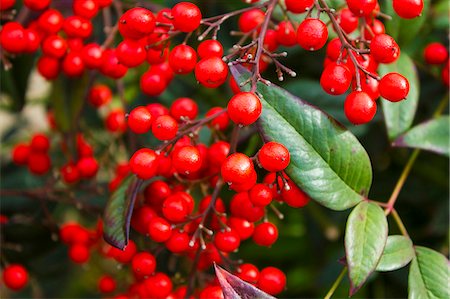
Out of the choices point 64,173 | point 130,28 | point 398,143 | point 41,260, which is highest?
point 130,28

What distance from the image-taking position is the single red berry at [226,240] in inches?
47.2

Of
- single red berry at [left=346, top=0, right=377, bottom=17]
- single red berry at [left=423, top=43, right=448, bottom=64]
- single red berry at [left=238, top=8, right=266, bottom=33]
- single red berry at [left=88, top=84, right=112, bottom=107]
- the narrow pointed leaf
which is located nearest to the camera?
the narrow pointed leaf

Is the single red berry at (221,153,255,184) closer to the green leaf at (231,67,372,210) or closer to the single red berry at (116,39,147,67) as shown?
the green leaf at (231,67,372,210)

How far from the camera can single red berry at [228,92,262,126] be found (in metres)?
1.04

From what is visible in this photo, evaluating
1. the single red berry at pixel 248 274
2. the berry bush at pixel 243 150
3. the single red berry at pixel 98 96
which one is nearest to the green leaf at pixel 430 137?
the berry bush at pixel 243 150

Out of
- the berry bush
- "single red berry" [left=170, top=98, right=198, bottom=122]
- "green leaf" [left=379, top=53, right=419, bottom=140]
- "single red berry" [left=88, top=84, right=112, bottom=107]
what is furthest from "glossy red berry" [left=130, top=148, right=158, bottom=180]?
"single red berry" [left=88, top=84, right=112, bottom=107]

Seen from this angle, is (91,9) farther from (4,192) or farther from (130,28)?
(4,192)

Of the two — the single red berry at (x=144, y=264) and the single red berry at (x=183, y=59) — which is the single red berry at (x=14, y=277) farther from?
the single red berry at (x=183, y=59)

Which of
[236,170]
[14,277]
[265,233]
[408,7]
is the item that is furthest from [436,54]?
[14,277]

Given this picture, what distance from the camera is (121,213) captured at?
4.08ft

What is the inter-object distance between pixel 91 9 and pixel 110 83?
0.80 meters

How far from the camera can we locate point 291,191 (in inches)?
46.4

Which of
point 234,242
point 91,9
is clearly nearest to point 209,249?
point 234,242

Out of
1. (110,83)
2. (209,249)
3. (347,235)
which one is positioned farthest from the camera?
(110,83)
